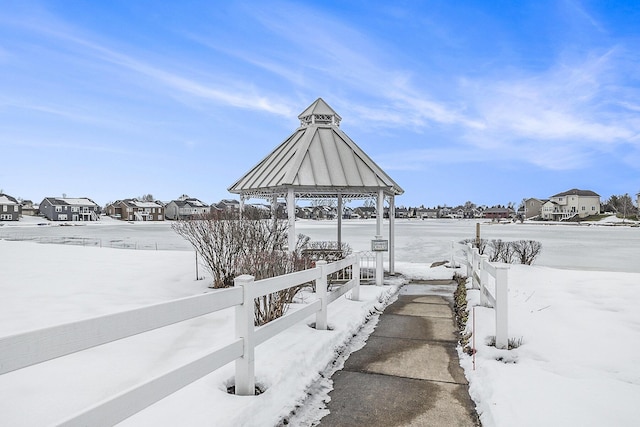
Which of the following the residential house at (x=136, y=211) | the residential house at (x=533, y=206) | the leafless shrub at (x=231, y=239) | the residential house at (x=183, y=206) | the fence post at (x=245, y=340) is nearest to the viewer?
the fence post at (x=245, y=340)

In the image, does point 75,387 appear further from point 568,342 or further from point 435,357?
point 568,342

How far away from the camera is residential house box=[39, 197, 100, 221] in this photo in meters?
85.9

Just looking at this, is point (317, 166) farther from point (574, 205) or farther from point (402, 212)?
point (402, 212)

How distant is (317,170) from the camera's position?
11.2m

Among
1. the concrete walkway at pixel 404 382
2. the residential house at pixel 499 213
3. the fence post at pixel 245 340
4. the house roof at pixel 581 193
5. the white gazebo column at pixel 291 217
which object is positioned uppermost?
the house roof at pixel 581 193

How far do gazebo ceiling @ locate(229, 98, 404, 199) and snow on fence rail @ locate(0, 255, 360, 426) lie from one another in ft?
21.0

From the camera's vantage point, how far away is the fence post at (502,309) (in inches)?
198

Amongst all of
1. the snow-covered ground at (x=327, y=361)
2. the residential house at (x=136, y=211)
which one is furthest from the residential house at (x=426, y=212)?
the snow-covered ground at (x=327, y=361)

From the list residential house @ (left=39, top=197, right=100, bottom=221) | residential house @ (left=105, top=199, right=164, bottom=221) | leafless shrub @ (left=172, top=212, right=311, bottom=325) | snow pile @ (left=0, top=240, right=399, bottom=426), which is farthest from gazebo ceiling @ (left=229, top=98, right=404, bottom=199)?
residential house @ (left=105, top=199, right=164, bottom=221)

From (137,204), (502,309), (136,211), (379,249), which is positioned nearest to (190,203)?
(137,204)

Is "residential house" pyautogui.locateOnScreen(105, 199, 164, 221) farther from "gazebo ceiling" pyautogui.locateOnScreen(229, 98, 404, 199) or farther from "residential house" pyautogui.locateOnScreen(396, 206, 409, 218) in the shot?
"gazebo ceiling" pyautogui.locateOnScreen(229, 98, 404, 199)

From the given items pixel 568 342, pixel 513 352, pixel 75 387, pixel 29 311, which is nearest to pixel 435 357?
pixel 513 352

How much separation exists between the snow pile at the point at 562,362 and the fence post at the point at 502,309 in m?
0.15

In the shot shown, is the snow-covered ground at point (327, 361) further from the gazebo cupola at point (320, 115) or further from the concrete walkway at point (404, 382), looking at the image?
the gazebo cupola at point (320, 115)
